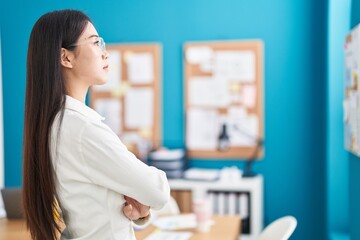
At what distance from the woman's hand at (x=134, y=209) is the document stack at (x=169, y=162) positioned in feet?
6.90

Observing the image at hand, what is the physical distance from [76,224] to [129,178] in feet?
0.72

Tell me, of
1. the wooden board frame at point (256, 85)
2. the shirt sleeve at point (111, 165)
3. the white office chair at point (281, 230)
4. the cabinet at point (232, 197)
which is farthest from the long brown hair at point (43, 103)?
the wooden board frame at point (256, 85)

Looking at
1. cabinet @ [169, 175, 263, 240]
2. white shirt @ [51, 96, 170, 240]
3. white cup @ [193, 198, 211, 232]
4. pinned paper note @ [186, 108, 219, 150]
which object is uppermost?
white shirt @ [51, 96, 170, 240]

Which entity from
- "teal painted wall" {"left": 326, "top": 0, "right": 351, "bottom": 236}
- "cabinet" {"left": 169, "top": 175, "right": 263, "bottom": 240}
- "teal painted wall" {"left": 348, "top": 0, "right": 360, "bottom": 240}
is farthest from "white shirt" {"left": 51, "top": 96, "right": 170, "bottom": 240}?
"teal painted wall" {"left": 326, "top": 0, "right": 351, "bottom": 236}

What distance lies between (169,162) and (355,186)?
1.56 metres

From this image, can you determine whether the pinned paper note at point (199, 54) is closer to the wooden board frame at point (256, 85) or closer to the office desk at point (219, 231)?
the wooden board frame at point (256, 85)

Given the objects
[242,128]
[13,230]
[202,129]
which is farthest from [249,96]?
[13,230]

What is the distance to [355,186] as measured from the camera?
2.19m

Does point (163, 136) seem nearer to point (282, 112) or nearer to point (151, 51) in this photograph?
point (151, 51)

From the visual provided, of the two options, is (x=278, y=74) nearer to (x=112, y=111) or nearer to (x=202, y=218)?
(x=112, y=111)

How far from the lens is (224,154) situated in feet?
12.0

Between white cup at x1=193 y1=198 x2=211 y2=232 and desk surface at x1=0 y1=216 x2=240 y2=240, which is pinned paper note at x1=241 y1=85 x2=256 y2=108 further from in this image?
white cup at x1=193 y1=198 x2=211 y2=232

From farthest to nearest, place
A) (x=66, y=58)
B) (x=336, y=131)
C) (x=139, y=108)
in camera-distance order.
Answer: (x=139, y=108)
(x=336, y=131)
(x=66, y=58)

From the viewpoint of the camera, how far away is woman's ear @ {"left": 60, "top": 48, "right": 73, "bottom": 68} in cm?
130
